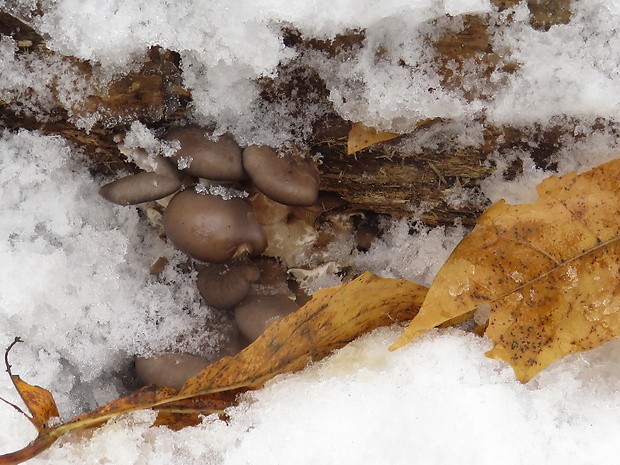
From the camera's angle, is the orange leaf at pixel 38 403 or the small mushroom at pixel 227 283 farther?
the small mushroom at pixel 227 283

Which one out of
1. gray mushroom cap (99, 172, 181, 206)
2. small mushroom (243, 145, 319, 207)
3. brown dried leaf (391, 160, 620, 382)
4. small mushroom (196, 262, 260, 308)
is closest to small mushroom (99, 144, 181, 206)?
gray mushroom cap (99, 172, 181, 206)

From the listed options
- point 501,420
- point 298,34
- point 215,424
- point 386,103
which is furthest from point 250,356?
point 298,34

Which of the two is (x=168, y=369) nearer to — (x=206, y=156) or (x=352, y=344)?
(x=352, y=344)

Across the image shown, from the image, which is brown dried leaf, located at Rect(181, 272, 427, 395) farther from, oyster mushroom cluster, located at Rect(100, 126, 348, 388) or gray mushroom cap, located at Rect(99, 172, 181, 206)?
gray mushroom cap, located at Rect(99, 172, 181, 206)

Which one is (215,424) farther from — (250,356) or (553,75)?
(553,75)

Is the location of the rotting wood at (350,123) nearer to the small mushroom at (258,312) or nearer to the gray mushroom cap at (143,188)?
the gray mushroom cap at (143,188)

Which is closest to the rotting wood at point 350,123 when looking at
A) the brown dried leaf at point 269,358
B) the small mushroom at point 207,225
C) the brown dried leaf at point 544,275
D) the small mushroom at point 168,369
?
the brown dried leaf at point 544,275

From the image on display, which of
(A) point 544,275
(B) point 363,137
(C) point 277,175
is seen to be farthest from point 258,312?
(A) point 544,275
